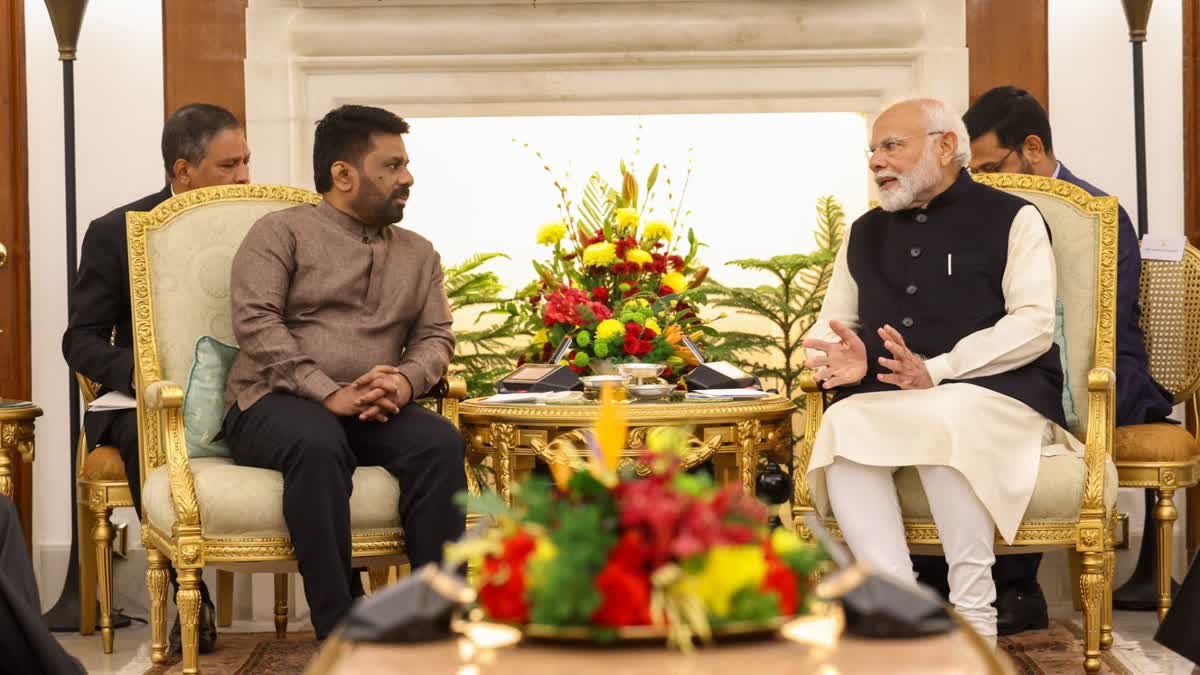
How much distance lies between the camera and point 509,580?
82.1 inches

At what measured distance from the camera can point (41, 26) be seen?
5.77 m

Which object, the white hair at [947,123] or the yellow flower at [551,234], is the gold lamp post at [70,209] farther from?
the white hair at [947,123]

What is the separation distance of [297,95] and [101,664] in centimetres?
225

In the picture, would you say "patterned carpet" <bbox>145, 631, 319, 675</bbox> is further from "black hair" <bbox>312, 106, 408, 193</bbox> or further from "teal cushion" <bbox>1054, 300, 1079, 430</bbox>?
"teal cushion" <bbox>1054, 300, 1079, 430</bbox>

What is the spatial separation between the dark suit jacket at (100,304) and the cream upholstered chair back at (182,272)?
1.28 feet

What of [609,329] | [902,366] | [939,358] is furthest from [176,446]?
[939,358]

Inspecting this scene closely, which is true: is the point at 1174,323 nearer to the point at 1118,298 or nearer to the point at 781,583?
the point at 1118,298

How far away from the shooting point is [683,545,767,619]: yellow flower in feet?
6.55

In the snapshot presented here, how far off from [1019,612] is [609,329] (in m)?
1.75

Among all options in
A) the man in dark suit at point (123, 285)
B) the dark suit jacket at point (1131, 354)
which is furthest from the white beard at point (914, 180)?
the man in dark suit at point (123, 285)

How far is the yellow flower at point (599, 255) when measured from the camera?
4.91 metres

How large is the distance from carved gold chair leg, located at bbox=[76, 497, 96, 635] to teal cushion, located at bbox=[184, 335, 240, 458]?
102 cm

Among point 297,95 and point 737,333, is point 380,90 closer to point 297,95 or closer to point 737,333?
point 297,95

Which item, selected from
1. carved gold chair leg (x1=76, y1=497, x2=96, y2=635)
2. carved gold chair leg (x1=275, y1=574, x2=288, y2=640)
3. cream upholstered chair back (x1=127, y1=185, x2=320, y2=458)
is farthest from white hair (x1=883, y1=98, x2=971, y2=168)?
carved gold chair leg (x1=76, y1=497, x2=96, y2=635)
